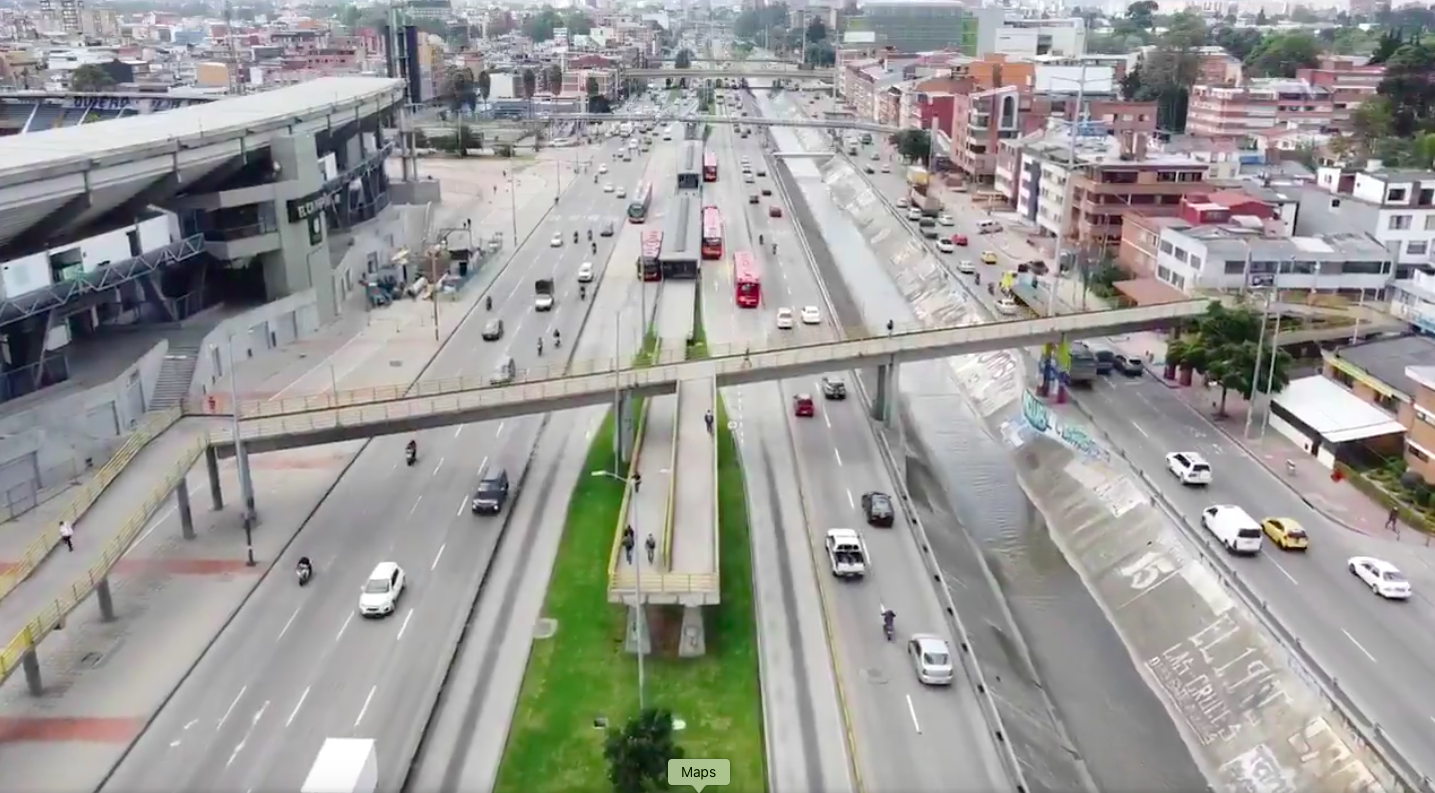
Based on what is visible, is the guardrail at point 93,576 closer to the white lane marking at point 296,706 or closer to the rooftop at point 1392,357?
the white lane marking at point 296,706

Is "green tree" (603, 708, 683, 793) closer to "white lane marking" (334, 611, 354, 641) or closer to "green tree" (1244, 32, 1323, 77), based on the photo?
"white lane marking" (334, 611, 354, 641)

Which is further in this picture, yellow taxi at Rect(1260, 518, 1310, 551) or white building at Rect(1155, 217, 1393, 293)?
white building at Rect(1155, 217, 1393, 293)

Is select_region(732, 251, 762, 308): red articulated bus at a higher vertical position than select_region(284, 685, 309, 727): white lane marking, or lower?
higher

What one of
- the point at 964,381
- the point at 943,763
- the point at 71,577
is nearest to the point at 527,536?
the point at 71,577

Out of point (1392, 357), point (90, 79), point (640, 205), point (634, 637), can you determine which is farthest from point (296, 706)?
point (90, 79)

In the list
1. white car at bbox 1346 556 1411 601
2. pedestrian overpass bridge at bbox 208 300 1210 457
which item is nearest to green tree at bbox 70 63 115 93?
pedestrian overpass bridge at bbox 208 300 1210 457

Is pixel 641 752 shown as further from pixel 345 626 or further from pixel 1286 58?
pixel 1286 58

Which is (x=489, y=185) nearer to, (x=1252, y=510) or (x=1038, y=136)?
(x=1038, y=136)
